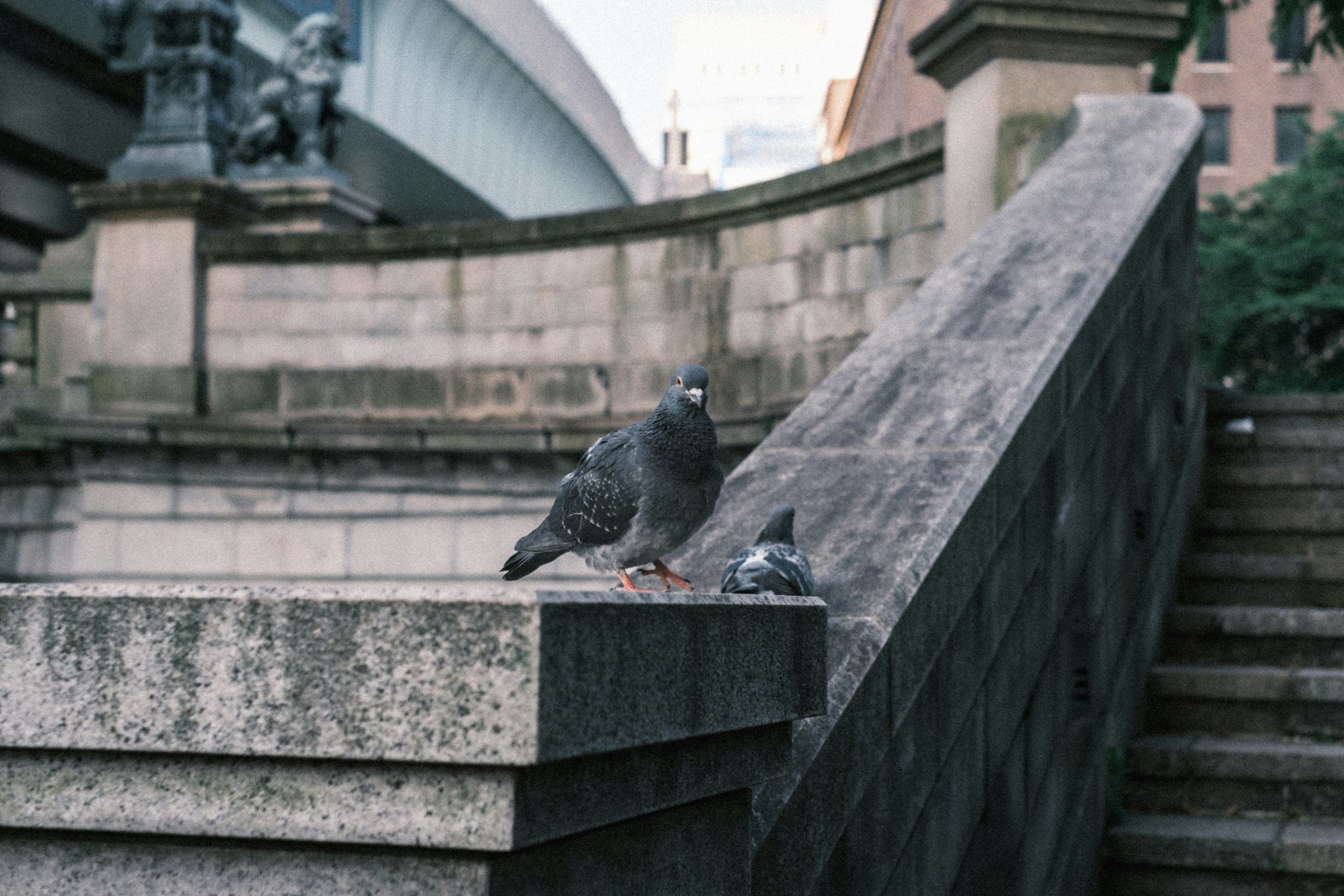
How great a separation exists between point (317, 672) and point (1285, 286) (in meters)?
27.0

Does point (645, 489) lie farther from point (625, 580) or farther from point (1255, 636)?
point (1255, 636)

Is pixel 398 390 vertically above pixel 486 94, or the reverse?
pixel 486 94

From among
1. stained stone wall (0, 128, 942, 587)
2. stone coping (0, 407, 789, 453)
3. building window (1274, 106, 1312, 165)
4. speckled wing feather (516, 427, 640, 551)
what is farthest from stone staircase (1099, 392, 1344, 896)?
building window (1274, 106, 1312, 165)

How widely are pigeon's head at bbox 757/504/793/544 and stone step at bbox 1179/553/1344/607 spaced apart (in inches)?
157

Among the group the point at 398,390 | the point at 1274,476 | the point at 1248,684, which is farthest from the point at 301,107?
the point at 1248,684

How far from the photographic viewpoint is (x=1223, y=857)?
4359 mm

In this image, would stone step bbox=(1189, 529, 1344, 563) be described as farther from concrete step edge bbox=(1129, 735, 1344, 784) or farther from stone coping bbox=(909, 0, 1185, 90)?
stone coping bbox=(909, 0, 1185, 90)

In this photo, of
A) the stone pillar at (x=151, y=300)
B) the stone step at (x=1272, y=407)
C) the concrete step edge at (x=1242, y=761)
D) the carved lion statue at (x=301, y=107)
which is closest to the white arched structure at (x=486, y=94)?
the carved lion statue at (x=301, y=107)

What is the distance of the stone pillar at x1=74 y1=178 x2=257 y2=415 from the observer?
11203 millimetres

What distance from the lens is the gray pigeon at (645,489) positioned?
2.38 m

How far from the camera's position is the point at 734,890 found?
2.01 m

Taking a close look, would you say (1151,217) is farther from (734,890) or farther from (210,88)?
(210,88)

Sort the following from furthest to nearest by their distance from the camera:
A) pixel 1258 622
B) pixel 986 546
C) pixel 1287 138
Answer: pixel 1287 138
pixel 1258 622
pixel 986 546

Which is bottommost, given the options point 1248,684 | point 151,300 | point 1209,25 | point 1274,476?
point 1248,684
